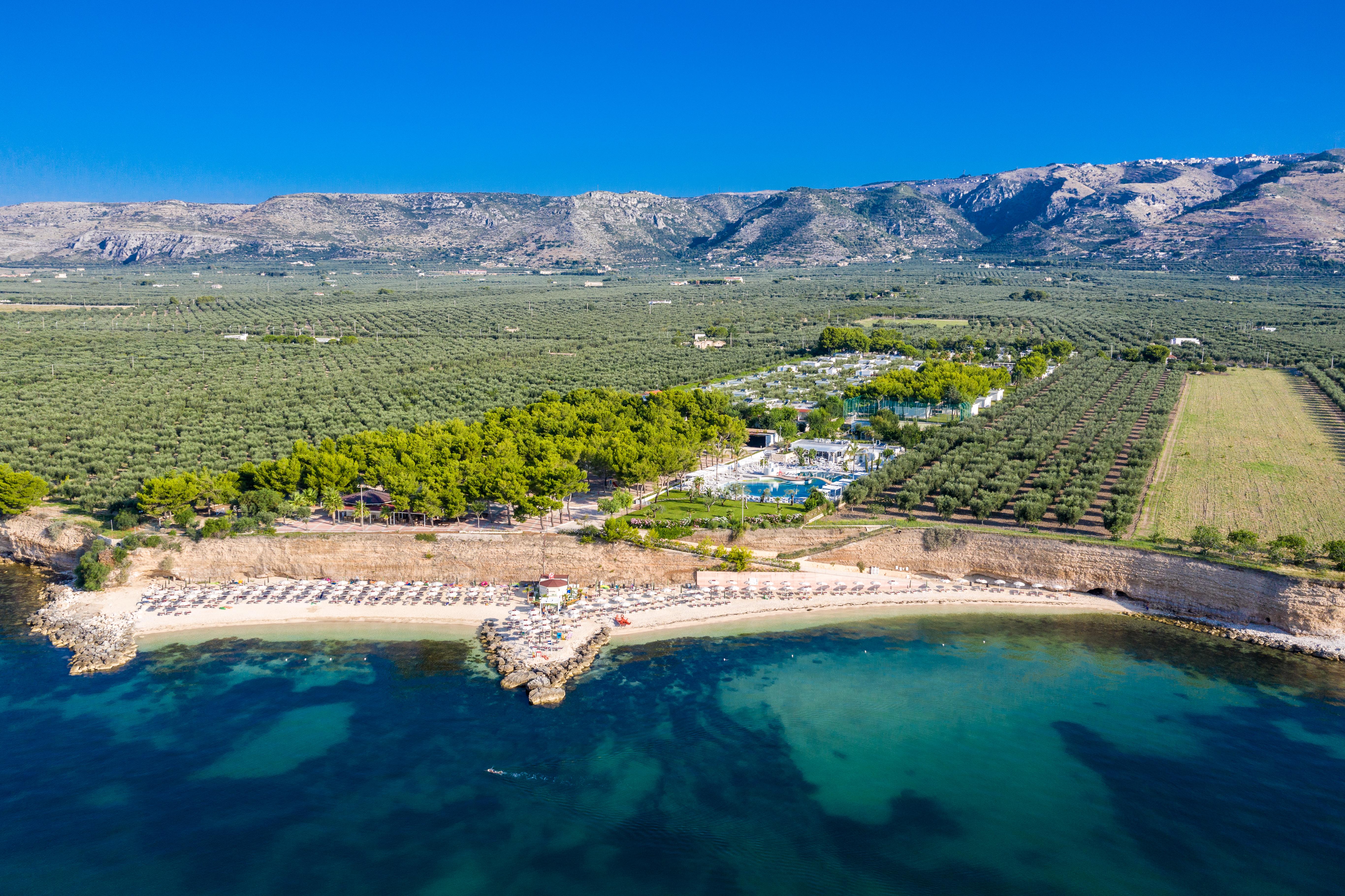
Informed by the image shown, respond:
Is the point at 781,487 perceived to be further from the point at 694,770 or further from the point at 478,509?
the point at 694,770

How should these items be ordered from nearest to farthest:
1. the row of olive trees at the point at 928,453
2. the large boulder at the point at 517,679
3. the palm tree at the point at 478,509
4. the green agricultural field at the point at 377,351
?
the large boulder at the point at 517,679
the palm tree at the point at 478,509
the row of olive trees at the point at 928,453
the green agricultural field at the point at 377,351

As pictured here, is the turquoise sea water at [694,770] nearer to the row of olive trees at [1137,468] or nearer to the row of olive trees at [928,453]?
the row of olive trees at [1137,468]

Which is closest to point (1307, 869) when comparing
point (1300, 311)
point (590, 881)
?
point (590, 881)

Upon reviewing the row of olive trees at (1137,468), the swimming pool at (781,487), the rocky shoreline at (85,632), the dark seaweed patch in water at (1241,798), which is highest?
the row of olive trees at (1137,468)

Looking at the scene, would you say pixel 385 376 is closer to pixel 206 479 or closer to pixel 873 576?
pixel 206 479

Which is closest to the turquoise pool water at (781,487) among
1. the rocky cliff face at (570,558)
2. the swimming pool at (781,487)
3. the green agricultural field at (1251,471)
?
the swimming pool at (781,487)

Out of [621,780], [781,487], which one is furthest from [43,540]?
[781,487]
